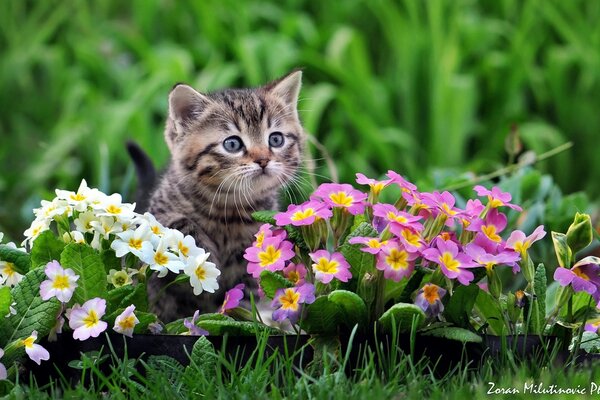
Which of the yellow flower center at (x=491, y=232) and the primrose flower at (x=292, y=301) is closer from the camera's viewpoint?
the primrose flower at (x=292, y=301)

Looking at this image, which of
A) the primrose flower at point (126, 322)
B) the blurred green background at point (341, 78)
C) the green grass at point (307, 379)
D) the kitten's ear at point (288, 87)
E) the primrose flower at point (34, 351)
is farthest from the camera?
the blurred green background at point (341, 78)

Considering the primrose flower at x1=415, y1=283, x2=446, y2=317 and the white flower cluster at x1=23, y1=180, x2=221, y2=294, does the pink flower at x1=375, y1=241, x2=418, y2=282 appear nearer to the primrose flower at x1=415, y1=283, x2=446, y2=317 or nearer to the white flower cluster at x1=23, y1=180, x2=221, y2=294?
the primrose flower at x1=415, y1=283, x2=446, y2=317

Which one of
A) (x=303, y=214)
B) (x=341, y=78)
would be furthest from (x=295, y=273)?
(x=341, y=78)

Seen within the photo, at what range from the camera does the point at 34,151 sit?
22.3 ft

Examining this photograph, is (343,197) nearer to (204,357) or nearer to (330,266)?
(330,266)

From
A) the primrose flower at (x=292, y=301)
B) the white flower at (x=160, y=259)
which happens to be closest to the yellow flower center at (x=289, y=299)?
the primrose flower at (x=292, y=301)

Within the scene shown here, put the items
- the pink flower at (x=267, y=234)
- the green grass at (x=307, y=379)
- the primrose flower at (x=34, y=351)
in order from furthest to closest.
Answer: the pink flower at (x=267, y=234)
the primrose flower at (x=34, y=351)
the green grass at (x=307, y=379)

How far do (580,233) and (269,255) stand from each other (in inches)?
35.8

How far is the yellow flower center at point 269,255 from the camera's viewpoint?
8.91 feet

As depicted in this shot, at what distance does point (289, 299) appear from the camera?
8.79ft

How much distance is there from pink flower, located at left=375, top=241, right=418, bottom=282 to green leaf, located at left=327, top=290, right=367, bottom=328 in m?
0.11

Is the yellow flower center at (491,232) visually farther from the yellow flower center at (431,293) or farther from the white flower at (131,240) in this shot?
the white flower at (131,240)

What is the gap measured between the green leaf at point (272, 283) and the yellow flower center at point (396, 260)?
12.3 inches

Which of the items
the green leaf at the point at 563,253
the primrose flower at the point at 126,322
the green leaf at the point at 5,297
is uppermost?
the green leaf at the point at 5,297
